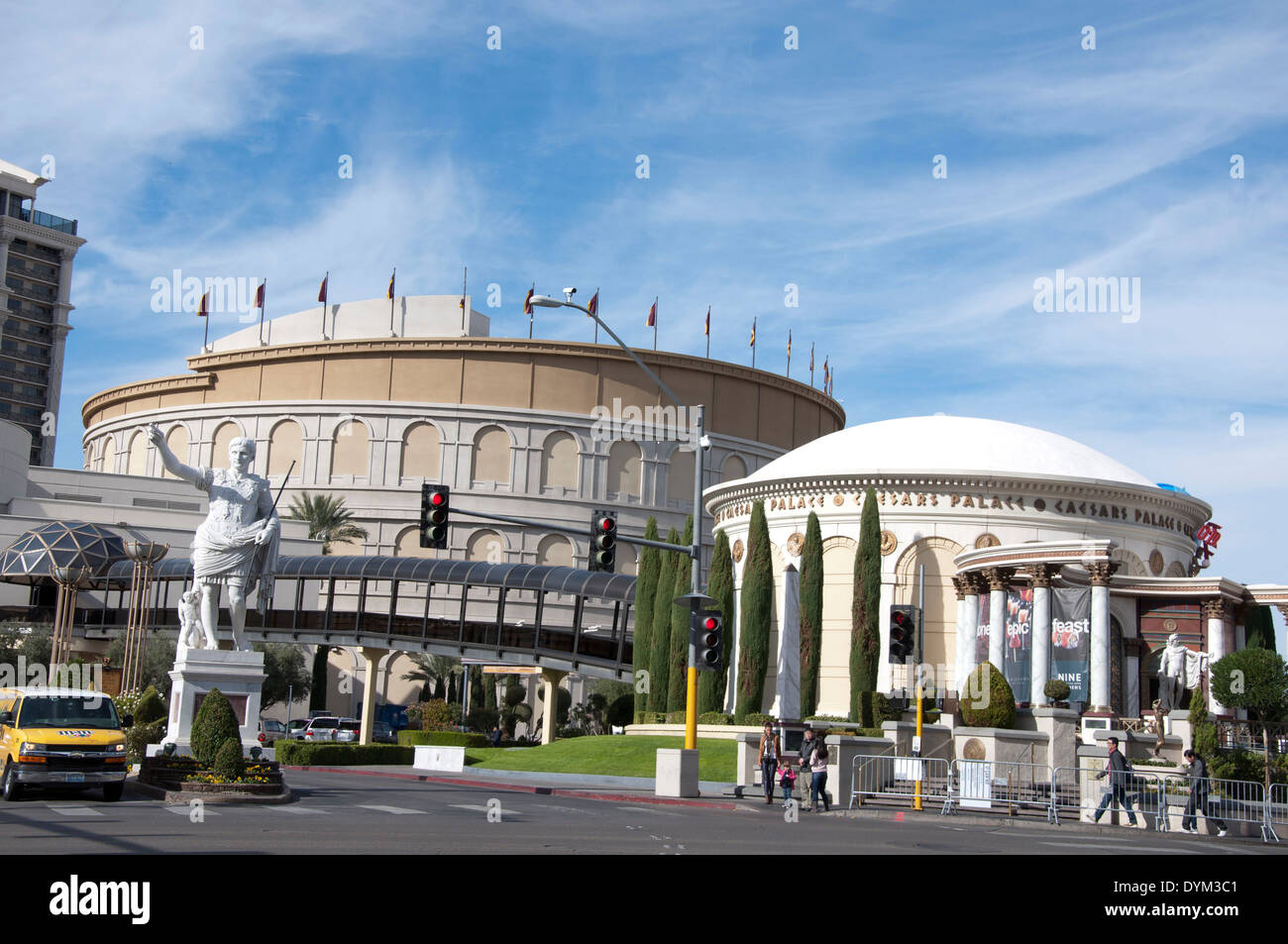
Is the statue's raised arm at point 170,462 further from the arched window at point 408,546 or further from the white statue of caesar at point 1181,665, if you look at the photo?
the arched window at point 408,546

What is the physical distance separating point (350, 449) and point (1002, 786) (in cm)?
6831

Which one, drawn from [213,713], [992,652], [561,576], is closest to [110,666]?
[561,576]

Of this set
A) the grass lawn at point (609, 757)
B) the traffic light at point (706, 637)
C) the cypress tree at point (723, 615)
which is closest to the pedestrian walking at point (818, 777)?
the traffic light at point (706, 637)

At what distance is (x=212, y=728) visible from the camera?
20.9 metres

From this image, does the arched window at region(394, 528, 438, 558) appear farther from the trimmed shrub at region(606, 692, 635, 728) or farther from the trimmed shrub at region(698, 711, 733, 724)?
the trimmed shrub at region(698, 711, 733, 724)

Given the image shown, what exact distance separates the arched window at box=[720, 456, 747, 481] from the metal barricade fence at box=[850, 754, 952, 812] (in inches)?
2472

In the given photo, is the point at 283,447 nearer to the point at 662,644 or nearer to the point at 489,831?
the point at 662,644

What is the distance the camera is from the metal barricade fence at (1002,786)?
2575 cm

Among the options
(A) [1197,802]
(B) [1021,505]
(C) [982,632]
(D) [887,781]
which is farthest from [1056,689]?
(A) [1197,802]

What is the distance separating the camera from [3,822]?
16.4 metres

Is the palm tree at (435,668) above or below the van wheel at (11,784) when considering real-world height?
above

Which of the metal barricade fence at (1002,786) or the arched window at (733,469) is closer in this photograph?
the metal barricade fence at (1002,786)

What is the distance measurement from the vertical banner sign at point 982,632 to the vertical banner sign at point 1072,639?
9.36 feet
